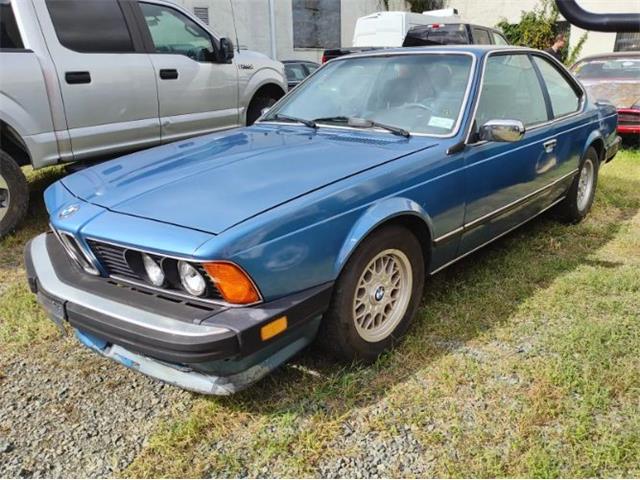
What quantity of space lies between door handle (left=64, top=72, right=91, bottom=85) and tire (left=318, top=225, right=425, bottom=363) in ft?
10.9

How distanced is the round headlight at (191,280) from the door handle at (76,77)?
10.4 feet

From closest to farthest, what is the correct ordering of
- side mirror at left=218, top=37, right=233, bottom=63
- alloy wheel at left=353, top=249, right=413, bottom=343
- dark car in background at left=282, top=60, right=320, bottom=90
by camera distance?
alloy wheel at left=353, top=249, right=413, bottom=343 < side mirror at left=218, top=37, right=233, bottom=63 < dark car in background at left=282, top=60, right=320, bottom=90

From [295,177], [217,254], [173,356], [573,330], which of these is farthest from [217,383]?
[573,330]

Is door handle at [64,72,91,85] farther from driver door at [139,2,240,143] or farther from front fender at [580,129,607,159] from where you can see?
front fender at [580,129,607,159]

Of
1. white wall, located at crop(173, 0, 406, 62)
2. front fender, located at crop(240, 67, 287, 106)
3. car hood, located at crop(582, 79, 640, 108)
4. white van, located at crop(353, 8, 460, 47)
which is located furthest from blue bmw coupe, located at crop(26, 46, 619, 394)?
white wall, located at crop(173, 0, 406, 62)

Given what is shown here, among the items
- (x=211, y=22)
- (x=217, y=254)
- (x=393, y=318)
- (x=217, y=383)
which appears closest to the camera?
(x=217, y=254)

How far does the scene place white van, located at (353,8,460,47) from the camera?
13.6 m

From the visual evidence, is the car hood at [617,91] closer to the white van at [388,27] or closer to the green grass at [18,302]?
the white van at [388,27]

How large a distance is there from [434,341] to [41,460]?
186 centimetres

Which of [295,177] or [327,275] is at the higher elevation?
[295,177]

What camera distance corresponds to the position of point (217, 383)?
2102 mm

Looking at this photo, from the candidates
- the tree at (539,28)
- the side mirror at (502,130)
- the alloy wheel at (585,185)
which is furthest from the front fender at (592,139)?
the tree at (539,28)

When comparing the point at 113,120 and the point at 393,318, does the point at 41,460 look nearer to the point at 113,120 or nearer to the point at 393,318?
the point at 393,318

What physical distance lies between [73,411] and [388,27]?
43.6 feet
